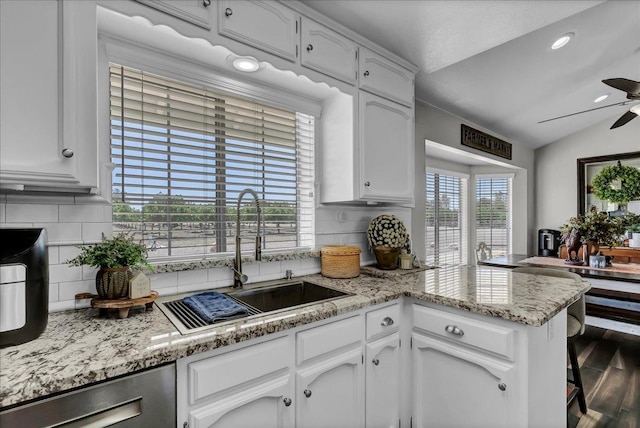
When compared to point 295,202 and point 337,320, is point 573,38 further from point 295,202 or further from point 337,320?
point 337,320

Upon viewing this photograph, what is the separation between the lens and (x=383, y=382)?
1.59 metres

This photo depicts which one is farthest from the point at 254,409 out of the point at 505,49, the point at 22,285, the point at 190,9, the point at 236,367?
the point at 505,49

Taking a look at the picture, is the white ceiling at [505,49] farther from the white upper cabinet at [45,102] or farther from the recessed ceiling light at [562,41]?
the white upper cabinet at [45,102]

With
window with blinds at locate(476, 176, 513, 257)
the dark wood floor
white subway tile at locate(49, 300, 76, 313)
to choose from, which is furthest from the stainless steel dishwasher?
window with blinds at locate(476, 176, 513, 257)

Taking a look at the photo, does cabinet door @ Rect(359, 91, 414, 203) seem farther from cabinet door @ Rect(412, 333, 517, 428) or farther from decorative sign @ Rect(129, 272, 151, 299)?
decorative sign @ Rect(129, 272, 151, 299)

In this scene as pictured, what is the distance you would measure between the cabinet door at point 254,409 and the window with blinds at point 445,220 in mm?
3649

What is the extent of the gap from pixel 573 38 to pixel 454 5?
152cm

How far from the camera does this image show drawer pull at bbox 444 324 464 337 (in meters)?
1.48

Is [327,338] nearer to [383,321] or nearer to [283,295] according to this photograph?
[383,321]

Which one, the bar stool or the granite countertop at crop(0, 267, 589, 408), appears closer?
the granite countertop at crop(0, 267, 589, 408)

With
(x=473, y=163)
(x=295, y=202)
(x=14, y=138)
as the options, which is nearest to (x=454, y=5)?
A: (x=295, y=202)

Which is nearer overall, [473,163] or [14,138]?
[14,138]

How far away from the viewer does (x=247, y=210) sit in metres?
1.96

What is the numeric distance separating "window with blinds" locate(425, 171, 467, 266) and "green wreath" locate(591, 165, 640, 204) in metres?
1.87
